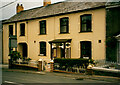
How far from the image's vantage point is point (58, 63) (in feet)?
50.3

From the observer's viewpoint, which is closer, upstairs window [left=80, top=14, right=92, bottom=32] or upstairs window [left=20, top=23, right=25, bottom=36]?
upstairs window [left=80, top=14, right=92, bottom=32]

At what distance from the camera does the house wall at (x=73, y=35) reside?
16.2 metres

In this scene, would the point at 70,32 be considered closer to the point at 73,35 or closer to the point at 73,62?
the point at 73,35

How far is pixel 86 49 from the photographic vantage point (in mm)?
17469

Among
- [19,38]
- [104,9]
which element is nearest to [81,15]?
[104,9]

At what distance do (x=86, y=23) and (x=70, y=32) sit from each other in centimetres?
233

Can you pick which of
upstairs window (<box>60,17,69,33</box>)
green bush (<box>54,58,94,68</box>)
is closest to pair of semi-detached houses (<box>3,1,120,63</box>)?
upstairs window (<box>60,17,69,33</box>)

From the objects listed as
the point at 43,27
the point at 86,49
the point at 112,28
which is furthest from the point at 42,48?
the point at 112,28

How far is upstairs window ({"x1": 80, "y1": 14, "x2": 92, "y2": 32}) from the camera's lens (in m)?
17.4

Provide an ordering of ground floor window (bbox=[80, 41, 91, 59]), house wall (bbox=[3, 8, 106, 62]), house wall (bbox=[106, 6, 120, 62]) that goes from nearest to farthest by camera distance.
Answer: house wall (bbox=[106, 6, 120, 62]) → house wall (bbox=[3, 8, 106, 62]) → ground floor window (bbox=[80, 41, 91, 59])

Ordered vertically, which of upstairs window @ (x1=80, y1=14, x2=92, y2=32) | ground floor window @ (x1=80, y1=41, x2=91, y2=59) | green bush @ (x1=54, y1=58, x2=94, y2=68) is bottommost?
green bush @ (x1=54, y1=58, x2=94, y2=68)

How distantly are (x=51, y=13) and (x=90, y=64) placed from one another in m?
9.95

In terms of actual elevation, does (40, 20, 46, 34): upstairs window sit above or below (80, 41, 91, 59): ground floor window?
above

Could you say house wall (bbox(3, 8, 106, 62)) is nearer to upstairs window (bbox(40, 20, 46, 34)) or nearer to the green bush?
upstairs window (bbox(40, 20, 46, 34))
